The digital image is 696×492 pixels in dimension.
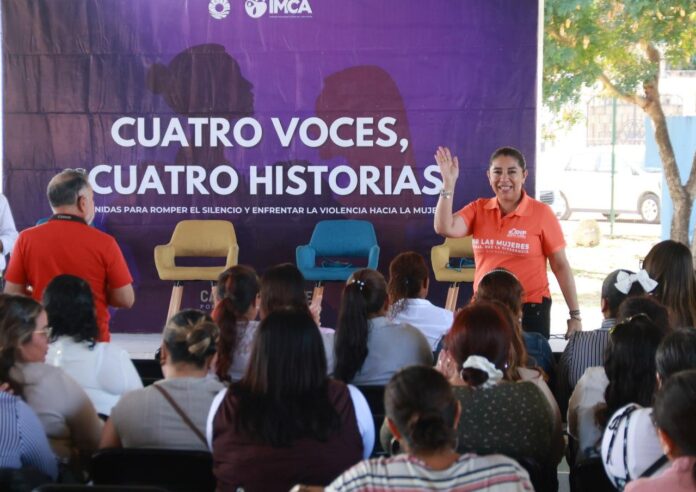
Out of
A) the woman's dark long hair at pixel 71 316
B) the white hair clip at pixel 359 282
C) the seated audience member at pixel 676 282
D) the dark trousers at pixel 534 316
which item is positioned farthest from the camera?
the dark trousers at pixel 534 316

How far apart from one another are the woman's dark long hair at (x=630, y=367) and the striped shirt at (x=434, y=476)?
0.84 m

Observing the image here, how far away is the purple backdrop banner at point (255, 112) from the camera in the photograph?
7.89m

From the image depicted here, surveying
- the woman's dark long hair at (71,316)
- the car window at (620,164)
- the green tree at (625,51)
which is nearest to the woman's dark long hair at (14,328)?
the woman's dark long hair at (71,316)

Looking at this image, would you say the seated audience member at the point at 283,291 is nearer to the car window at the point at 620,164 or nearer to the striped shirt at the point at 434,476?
the striped shirt at the point at 434,476

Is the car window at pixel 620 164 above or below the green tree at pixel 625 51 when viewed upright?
below

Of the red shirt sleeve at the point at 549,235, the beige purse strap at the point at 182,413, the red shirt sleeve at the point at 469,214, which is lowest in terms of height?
the beige purse strap at the point at 182,413

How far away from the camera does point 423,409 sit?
221cm

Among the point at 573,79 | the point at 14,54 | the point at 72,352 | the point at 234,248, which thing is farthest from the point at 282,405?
the point at 573,79

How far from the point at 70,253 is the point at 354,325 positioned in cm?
148

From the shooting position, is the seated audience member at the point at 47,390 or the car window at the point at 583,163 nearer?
the seated audience member at the point at 47,390

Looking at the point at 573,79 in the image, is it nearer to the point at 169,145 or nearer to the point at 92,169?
the point at 169,145

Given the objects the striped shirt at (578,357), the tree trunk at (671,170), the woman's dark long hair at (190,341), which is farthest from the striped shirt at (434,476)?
the tree trunk at (671,170)

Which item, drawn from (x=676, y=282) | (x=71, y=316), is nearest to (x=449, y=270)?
(x=676, y=282)

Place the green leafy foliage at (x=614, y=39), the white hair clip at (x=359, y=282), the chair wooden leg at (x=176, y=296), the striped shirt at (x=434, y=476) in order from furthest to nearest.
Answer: the green leafy foliage at (x=614, y=39) < the chair wooden leg at (x=176, y=296) < the white hair clip at (x=359, y=282) < the striped shirt at (x=434, y=476)
